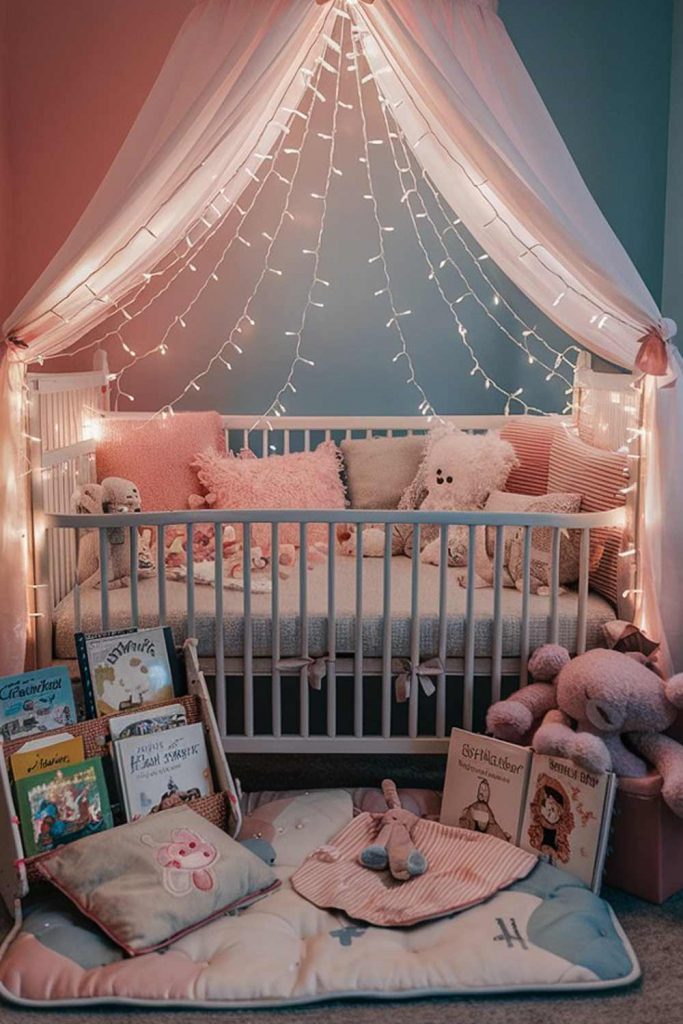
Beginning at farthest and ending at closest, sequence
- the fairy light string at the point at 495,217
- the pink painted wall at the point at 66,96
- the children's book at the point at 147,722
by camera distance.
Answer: the pink painted wall at the point at 66,96
the fairy light string at the point at 495,217
the children's book at the point at 147,722

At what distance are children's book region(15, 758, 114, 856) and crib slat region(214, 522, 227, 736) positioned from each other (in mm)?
394

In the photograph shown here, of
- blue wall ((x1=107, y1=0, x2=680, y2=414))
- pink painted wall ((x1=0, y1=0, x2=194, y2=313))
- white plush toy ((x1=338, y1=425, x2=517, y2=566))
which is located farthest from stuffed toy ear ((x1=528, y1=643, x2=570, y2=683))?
pink painted wall ((x1=0, y1=0, x2=194, y2=313))

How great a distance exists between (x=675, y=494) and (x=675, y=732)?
55 centimetres

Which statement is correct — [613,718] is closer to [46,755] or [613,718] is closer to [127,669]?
[127,669]

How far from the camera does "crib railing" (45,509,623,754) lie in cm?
259

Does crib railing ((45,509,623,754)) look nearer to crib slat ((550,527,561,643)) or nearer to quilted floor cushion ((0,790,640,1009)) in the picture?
crib slat ((550,527,561,643))

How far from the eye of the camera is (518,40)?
3551 millimetres

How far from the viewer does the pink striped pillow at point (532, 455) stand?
324cm

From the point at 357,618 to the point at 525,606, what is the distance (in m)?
0.41

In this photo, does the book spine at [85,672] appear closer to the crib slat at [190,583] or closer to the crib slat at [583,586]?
the crib slat at [190,583]

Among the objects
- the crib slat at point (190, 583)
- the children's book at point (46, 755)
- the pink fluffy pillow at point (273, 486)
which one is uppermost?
the pink fluffy pillow at point (273, 486)

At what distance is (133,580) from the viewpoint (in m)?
2.59

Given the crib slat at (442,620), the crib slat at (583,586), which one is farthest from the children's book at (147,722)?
the crib slat at (583,586)

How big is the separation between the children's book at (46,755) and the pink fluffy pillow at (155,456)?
1.17 metres
